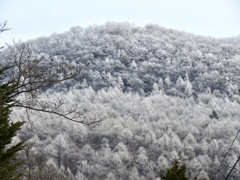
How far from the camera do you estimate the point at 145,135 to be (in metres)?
111

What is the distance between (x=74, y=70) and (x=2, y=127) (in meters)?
3.07

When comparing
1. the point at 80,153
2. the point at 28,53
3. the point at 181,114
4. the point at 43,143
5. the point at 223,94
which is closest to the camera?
the point at 28,53

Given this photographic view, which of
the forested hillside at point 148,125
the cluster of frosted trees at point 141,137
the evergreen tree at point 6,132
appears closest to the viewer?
the evergreen tree at point 6,132

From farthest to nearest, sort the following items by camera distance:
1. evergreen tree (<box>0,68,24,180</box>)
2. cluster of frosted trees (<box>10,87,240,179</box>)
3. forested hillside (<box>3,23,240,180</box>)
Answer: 1. forested hillside (<box>3,23,240,180</box>)
2. cluster of frosted trees (<box>10,87,240,179</box>)
3. evergreen tree (<box>0,68,24,180</box>)

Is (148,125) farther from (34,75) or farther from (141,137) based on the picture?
(34,75)

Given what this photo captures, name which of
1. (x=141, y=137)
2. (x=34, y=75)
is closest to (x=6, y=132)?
(x=34, y=75)

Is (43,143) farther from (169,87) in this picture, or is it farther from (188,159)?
(169,87)

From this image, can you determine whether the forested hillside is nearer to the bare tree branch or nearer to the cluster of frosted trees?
the cluster of frosted trees

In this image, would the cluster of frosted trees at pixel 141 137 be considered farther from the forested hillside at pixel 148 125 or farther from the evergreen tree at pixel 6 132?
the evergreen tree at pixel 6 132

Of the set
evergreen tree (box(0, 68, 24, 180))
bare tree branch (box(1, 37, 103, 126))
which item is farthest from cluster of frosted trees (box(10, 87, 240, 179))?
bare tree branch (box(1, 37, 103, 126))

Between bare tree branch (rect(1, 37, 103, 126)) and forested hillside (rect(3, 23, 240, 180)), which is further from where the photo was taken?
forested hillside (rect(3, 23, 240, 180))

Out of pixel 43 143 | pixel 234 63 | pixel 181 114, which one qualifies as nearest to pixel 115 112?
pixel 181 114

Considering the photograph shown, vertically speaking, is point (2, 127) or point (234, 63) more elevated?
point (2, 127)

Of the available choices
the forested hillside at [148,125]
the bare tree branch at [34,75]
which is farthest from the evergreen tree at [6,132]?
the forested hillside at [148,125]
